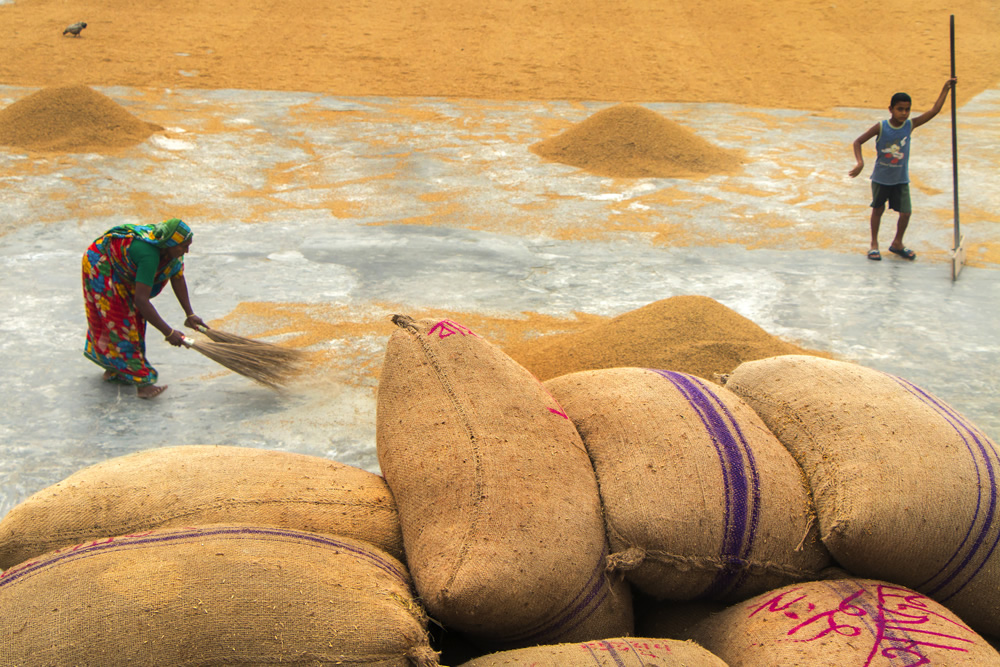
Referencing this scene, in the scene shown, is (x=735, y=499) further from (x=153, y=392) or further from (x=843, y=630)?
(x=153, y=392)

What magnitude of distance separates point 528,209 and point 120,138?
15.5ft

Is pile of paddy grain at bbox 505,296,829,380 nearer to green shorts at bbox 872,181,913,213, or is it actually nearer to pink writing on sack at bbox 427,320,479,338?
pink writing on sack at bbox 427,320,479,338

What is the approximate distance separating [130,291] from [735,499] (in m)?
3.22

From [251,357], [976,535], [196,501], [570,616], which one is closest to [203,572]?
[196,501]

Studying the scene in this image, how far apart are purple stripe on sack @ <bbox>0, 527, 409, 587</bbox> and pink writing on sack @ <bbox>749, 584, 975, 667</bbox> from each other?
974mm

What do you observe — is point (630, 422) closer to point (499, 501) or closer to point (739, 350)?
point (499, 501)

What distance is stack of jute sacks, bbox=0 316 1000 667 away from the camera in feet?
5.42

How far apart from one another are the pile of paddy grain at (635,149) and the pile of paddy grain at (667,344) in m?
4.64

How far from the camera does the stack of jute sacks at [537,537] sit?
1.65 m

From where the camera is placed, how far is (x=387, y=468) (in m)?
2.28

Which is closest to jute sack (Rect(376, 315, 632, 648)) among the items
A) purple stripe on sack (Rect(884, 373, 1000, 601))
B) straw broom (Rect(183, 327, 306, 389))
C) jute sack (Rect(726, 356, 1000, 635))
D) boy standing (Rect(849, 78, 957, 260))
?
jute sack (Rect(726, 356, 1000, 635))

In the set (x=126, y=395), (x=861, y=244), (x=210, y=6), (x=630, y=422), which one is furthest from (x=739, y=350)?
(x=210, y=6)

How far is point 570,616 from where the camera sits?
1.96m

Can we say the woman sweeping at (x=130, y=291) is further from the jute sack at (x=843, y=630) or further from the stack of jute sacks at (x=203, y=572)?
the jute sack at (x=843, y=630)
